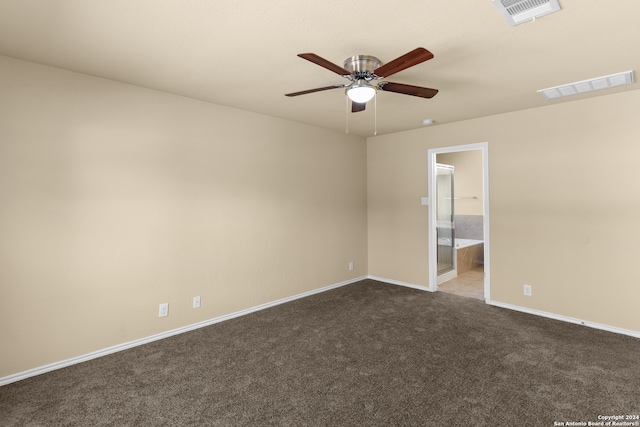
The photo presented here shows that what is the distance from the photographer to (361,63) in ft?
7.86

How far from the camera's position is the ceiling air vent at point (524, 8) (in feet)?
5.71

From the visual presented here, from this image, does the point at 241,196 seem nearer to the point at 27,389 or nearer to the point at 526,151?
the point at 27,389

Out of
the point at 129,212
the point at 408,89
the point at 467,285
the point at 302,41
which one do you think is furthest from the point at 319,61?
the point at 467,285

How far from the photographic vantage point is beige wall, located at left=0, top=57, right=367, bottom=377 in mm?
2457

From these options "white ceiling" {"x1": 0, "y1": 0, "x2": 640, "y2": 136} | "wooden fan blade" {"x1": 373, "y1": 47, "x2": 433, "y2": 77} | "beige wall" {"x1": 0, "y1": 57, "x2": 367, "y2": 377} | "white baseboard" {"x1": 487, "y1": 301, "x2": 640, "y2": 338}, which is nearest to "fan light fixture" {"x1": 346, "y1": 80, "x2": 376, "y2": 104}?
"wooden fan blade" {"x1": 373, "y1": 47, "x2": 433, "y2": 77}

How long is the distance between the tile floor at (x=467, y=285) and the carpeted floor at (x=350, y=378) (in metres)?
1.04

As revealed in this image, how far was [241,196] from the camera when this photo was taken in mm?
3805

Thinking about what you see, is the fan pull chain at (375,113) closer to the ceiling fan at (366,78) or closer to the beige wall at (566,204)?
the beige wall at (566,204)

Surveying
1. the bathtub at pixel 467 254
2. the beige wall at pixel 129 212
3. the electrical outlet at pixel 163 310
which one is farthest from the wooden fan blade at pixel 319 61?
the bathtub at pixel 467 254

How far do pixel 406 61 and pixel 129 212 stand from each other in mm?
2703

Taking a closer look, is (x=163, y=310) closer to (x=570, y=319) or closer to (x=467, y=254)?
(x=570, y=319)

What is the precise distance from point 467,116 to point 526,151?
826 mm

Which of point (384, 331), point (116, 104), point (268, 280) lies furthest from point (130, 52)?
point (384, 331)

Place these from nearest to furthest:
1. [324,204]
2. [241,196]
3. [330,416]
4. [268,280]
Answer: [330,416]
[241,196]
[268,280]
[324,204]
